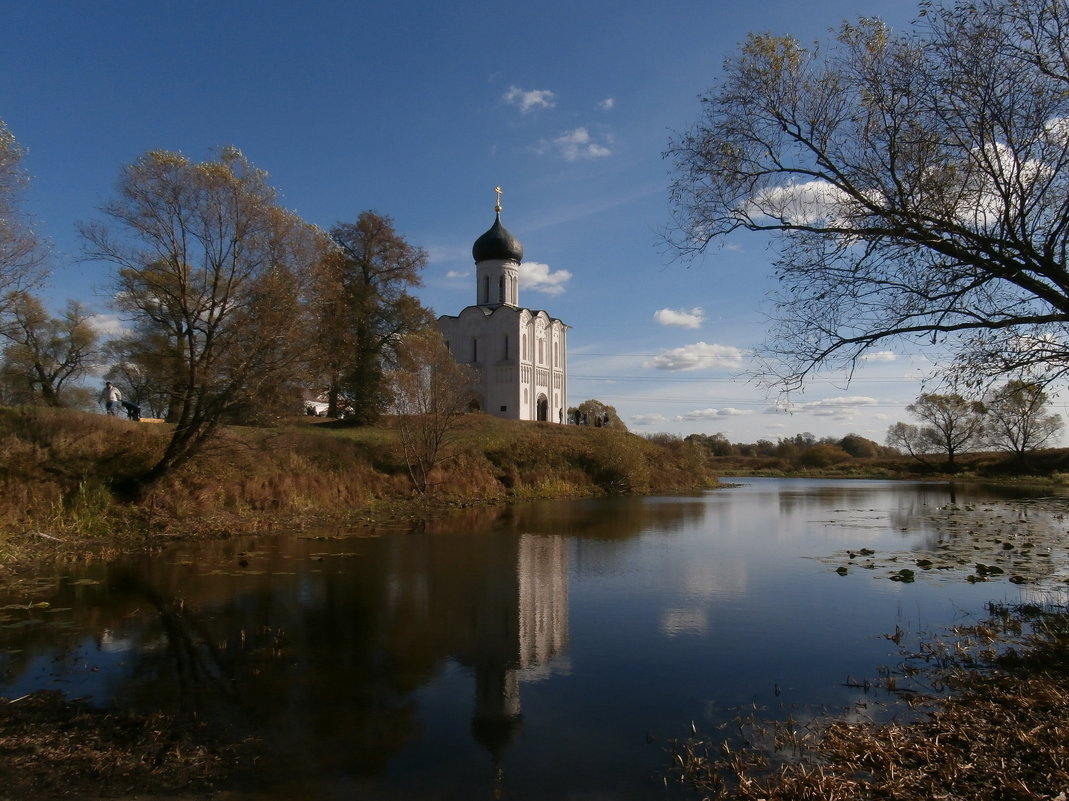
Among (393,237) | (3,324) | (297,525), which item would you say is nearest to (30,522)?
(3,324)

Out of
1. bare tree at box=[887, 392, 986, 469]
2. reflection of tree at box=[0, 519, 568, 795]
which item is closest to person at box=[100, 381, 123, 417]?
reflection of tree at box=[0, 519, 568, 795]

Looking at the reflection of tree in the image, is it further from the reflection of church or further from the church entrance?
the church entrance

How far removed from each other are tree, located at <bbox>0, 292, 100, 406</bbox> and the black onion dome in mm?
27845

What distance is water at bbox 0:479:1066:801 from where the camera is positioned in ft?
18.3

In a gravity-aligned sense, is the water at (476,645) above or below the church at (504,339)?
below

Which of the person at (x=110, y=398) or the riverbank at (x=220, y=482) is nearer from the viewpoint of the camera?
the riverbank at (x=220, y=482)

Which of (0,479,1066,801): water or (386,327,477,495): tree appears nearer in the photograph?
(0,479,1066,801): water

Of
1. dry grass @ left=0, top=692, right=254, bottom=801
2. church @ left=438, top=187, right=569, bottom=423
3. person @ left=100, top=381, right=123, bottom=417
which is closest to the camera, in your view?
dry grass @ left=0, top=692, right=254, bottom=801

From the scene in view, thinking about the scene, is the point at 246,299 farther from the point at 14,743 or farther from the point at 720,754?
the point at 720,754

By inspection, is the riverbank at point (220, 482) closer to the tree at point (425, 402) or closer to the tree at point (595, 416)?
the tree at point (425, 402)

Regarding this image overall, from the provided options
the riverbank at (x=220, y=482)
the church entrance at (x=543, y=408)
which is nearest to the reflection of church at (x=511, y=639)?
the riverbank at (x=220, y=482)

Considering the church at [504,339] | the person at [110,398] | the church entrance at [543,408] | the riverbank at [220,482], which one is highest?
the church at [504,339]

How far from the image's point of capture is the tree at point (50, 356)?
106 ft

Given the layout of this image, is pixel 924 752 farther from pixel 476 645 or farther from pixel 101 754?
pixel 101 754
